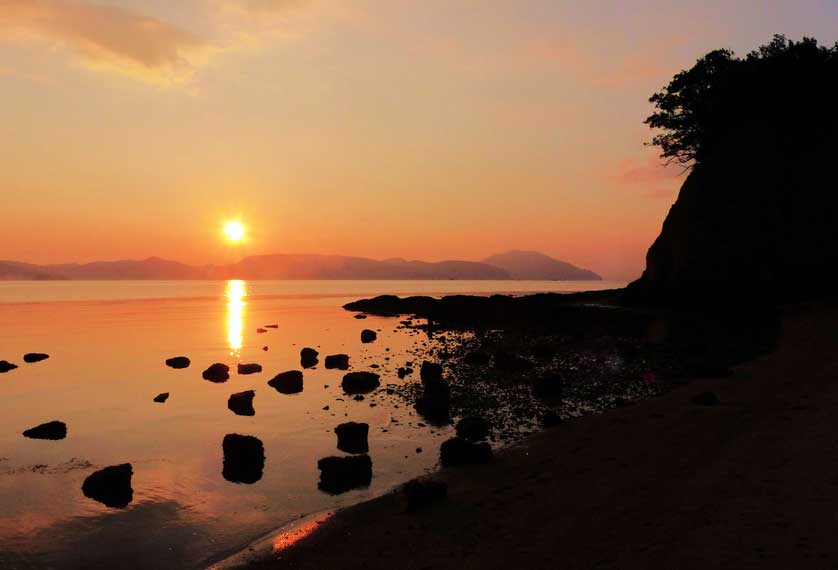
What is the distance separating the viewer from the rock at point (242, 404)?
21573 mm

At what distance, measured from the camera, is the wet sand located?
807 centimetres

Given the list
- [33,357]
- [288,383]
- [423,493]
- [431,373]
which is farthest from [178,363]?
[423,493]

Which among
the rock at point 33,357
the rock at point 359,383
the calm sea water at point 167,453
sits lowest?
the calm sea water at point 167,453

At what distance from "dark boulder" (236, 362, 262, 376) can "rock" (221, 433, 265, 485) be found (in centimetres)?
1531

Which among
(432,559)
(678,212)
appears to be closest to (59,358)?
(432,559)

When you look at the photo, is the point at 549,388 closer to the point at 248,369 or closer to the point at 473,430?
the point at 473,430

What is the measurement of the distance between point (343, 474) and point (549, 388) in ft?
34.6

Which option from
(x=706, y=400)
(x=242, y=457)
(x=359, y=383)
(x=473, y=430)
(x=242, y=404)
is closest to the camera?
(x=242, y=457)

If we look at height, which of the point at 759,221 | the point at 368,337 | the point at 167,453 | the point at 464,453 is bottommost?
the point at 167,453

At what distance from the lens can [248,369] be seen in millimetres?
31266

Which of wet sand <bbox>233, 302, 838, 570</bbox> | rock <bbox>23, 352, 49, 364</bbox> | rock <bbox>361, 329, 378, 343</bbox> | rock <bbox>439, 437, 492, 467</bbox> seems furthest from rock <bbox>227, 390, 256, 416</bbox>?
rock <bbox>23, 352, 49, 364</bbox>

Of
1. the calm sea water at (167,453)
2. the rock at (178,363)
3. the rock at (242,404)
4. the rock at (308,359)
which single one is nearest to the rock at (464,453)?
the calm sea water at (167,453)

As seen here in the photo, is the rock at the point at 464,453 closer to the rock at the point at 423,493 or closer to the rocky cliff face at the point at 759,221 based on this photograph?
the rock at the point at 423,493

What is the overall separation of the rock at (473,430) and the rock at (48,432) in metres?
13.5
